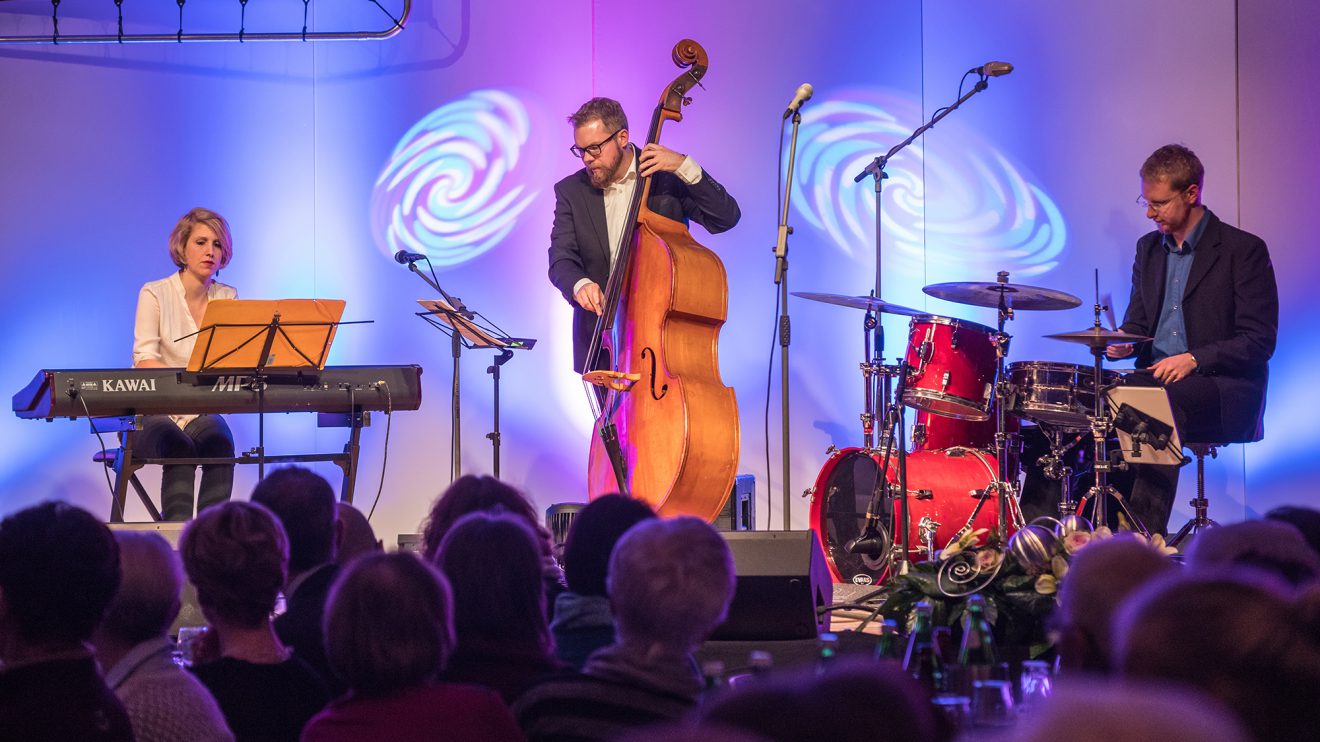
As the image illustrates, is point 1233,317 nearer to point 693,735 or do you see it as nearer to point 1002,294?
point 1002,294

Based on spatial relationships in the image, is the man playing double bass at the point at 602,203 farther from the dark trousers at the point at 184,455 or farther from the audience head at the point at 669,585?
the audience head at the point at 669,585

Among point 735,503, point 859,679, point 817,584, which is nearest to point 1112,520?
point 735,503

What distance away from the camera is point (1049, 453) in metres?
6.09

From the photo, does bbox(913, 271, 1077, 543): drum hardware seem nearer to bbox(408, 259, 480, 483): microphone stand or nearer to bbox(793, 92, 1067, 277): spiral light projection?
bbox(793, 92, 1067, 277): spiral light projection

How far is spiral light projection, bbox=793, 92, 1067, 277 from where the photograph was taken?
277 inches

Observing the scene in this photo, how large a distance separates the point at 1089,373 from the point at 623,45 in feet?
10.7

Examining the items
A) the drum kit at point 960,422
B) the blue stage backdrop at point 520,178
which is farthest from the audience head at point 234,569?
the blue stage backdrop at point 520,178

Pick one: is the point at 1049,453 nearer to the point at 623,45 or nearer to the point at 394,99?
the point at 623,45

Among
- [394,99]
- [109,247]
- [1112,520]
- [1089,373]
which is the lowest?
[1112,520]

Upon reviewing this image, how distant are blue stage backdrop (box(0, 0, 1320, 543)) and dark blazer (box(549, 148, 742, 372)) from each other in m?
1.56

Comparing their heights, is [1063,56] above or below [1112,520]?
above

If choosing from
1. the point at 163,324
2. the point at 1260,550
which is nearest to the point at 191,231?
the point at 163,324


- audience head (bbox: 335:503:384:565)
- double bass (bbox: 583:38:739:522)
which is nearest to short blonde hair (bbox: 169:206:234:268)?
double bass (bbox: 583:38:739:522)

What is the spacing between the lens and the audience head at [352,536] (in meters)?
3.54
